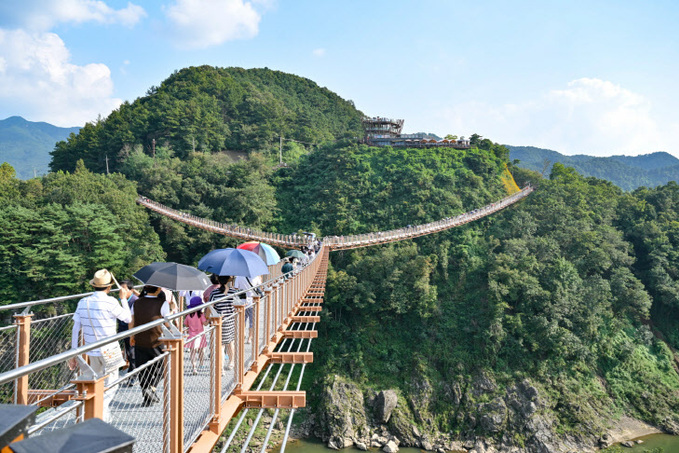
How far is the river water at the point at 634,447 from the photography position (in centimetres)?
1478

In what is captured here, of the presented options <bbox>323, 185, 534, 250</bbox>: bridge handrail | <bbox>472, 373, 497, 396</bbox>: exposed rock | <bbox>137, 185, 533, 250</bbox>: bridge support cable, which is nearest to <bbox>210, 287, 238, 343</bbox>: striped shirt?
<bbox>137, 185, 533, 250</bbox>: bridge support cable

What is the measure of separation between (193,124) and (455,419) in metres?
29.0

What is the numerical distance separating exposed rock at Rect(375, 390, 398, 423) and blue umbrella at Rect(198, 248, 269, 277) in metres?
12.8

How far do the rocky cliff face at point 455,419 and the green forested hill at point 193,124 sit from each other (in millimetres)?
24000

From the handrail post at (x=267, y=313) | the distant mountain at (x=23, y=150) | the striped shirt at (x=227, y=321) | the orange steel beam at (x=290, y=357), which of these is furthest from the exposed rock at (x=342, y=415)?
the distant mountain at (x=23, y=150)

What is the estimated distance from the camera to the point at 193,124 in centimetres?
3419

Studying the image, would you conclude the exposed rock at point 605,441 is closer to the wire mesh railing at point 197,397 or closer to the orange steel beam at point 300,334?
the orange steel beam at point 300,334

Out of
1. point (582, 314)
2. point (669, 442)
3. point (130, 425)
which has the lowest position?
point (669, 442)

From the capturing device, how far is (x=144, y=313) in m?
3.39

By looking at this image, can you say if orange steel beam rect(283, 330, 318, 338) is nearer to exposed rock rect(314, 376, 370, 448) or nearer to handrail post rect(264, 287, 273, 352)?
handrail post rect(264, 287, 273, 352)

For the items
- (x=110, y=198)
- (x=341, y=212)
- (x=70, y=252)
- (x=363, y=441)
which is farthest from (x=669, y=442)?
(x=110, y=198)

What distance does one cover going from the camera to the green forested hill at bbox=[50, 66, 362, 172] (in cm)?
3391

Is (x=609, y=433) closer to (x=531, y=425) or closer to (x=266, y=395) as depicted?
(x=531, y=425)

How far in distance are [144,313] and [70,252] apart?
Answer: 53.1ft
